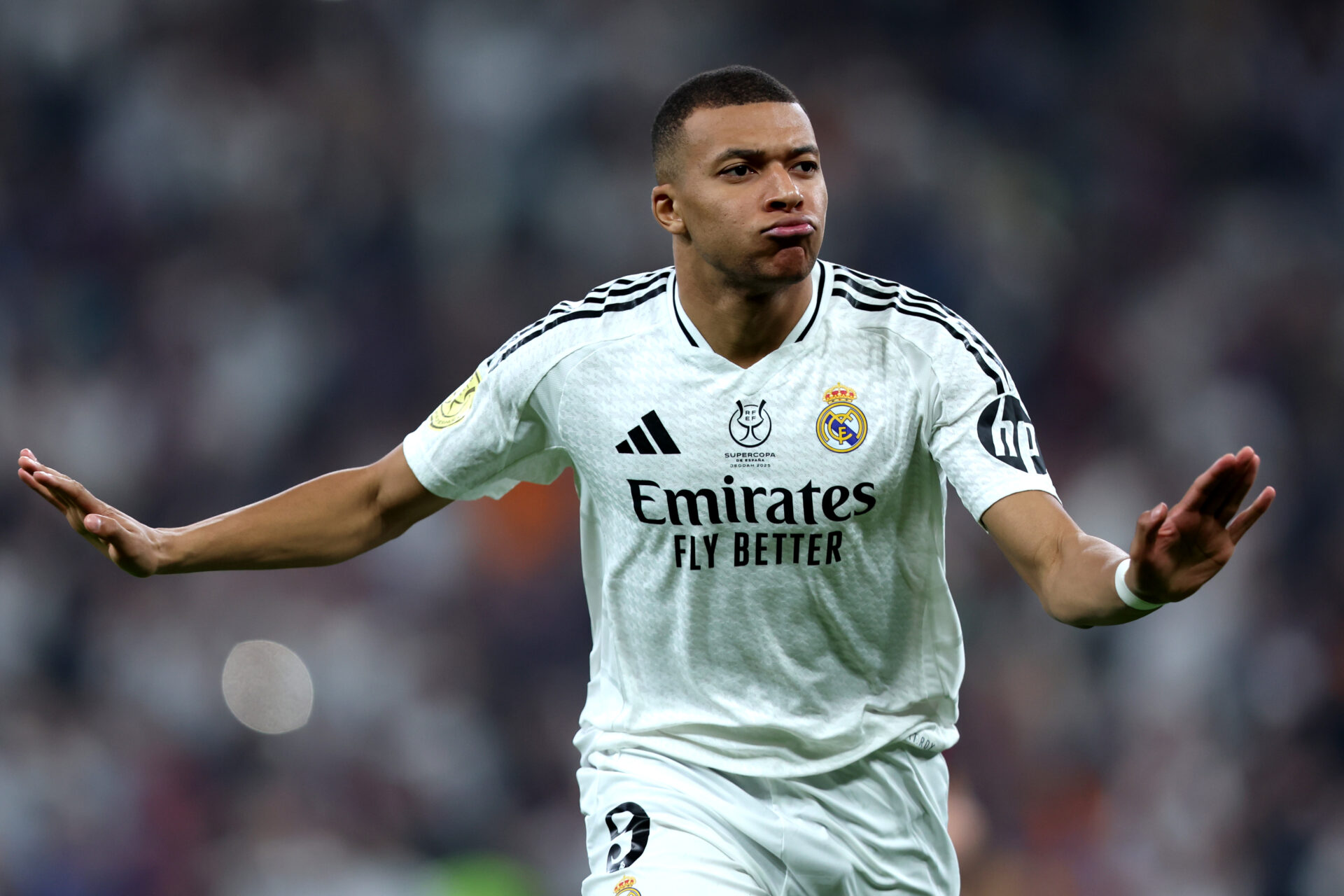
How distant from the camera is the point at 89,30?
26.8ft

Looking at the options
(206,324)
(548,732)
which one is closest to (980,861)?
(548,732)

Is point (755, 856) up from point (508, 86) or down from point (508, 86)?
down

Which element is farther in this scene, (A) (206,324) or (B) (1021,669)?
(A) (206,324)

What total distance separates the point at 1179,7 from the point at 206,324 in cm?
631

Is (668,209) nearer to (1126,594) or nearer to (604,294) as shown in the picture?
(604,294)

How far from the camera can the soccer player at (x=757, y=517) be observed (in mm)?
3363

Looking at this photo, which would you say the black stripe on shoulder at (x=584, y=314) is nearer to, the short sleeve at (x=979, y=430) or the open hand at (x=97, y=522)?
the short sleeve at (x=979, y=430)

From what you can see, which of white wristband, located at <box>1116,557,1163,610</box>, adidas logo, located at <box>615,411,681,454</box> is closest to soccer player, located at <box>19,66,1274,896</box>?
adidas logo, located at <box>615,411,681,454</box>

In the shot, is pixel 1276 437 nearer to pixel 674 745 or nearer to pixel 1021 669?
pixel 1021 669

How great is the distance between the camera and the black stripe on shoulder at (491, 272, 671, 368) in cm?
365

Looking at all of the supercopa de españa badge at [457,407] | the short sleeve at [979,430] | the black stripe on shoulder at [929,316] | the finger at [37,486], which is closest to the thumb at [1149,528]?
the short sleeve at [979,430]

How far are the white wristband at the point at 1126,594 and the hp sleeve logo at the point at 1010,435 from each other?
52cm

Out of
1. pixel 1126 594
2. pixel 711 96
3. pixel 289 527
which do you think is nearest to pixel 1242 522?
pixel 1126 594

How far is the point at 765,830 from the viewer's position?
3.40 m
